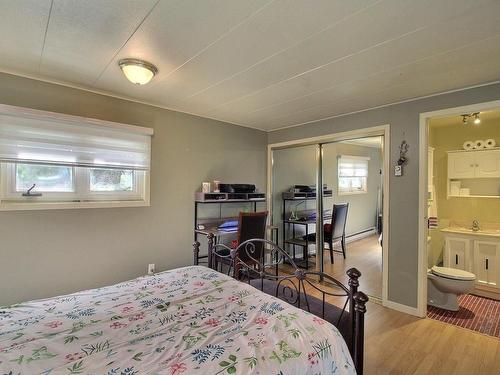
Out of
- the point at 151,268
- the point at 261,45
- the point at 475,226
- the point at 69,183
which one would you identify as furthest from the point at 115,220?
the point at 475,226

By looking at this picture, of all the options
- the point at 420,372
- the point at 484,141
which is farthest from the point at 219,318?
the point at 484,141

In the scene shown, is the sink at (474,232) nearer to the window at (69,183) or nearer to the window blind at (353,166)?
the window blind at (353,166)

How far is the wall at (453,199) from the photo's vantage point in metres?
3.62

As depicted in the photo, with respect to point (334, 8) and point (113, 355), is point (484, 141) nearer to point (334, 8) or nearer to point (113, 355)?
point (334, 8)

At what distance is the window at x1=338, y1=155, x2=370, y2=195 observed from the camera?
354cm

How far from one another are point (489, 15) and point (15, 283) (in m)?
4.04

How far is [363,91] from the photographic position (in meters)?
2.66

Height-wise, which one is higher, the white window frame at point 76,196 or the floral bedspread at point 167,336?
the white window frame at point 76,196

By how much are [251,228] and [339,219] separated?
1.38 m

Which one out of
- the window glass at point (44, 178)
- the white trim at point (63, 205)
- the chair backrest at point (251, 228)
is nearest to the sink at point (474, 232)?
the chair backrest at point (251, 228)

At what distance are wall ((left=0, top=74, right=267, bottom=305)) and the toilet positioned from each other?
2852 mm

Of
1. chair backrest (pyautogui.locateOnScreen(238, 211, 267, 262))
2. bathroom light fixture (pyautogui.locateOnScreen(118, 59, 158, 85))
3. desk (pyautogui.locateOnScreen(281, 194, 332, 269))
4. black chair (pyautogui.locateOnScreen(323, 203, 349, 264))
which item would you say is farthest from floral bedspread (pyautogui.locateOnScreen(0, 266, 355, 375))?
desk (pyautogui.locateOnScreen(281, 194, 332, 269))

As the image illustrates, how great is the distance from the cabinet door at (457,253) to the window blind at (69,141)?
4176 mm

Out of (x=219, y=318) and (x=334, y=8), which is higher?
(x=334, y=8)
